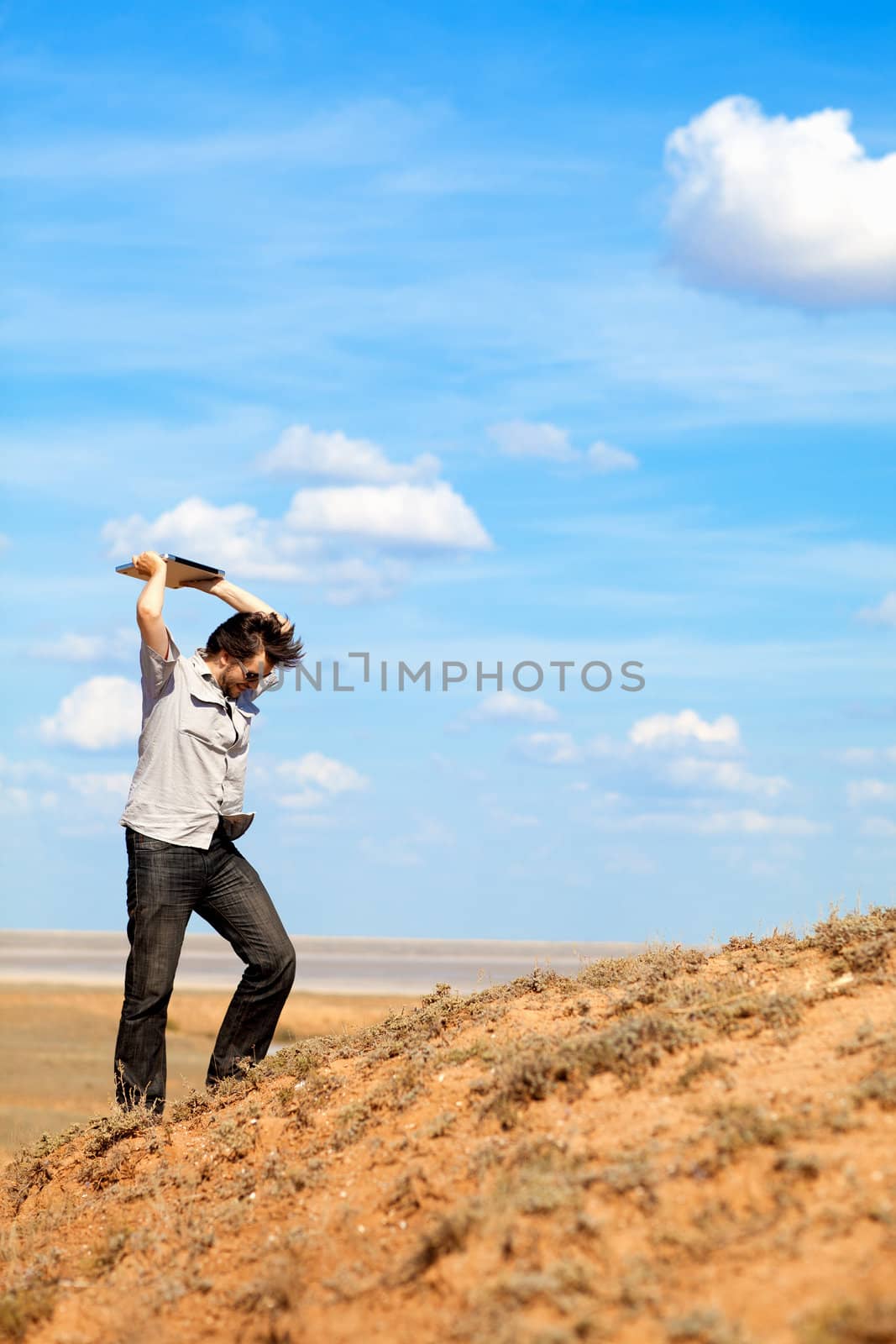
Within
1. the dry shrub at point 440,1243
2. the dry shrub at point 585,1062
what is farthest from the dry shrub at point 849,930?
the dry shrub at point 440,1243

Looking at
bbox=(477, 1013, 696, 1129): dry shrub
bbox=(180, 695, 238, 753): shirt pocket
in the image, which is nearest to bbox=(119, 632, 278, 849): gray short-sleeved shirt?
bbox=(180, 695, 238, 753): shirt pocket

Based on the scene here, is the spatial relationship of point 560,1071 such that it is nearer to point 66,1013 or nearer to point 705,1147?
point 705,1147

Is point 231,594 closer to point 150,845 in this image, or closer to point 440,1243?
point 150,845

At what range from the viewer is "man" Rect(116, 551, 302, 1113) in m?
7.16

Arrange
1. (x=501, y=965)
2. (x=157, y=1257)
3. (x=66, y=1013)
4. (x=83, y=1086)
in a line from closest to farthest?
1. (x=157, y=1257)
2. (x=83, y=1086)
3. (x=66, y=1013)
4. (x=501, y=965)

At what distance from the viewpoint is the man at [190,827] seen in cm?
716

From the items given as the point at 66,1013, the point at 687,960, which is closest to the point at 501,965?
the point at 66,1013

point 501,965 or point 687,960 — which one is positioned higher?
point 687,960

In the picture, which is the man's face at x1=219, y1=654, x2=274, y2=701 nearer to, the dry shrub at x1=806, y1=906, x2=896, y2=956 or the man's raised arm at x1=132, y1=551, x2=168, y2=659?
the man's raised arm at x1=132, y1=551, x2=168, y2=659

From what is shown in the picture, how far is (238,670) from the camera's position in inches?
297

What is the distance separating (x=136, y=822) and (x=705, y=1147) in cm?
373

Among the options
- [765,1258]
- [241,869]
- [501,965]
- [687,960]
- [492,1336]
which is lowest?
[501,965]

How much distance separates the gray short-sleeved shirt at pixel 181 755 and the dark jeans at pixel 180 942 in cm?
13

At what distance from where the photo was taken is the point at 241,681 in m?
7.59
